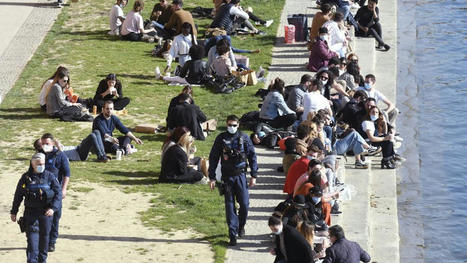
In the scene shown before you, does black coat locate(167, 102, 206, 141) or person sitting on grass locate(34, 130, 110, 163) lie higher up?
black coat locate(167, 102, 206, 141)

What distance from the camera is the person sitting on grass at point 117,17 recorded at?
32.0m

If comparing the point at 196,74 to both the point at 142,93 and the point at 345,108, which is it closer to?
the point at 142,93

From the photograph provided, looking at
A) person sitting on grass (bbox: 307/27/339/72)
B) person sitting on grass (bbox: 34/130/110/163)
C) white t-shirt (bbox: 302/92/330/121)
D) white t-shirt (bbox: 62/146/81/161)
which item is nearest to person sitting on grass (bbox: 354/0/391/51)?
person sitting on grass (bbox: 307/27/339/72)

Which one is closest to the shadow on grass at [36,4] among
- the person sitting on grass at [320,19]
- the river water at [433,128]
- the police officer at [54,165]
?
the person sitting on grass at [320,19]

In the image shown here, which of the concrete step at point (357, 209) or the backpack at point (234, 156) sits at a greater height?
the backpack at point (234, 156)

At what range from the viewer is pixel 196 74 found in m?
28.4

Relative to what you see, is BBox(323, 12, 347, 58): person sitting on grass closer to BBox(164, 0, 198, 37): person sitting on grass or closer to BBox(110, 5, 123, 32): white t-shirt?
BBox(164, 0, 198, 37): person sitting on grass

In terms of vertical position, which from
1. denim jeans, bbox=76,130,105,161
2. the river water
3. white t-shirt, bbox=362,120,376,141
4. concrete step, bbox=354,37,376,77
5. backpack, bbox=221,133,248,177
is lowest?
the river water

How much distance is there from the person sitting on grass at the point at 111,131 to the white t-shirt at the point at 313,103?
3.23 metres

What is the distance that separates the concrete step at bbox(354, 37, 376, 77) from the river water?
1100 mm

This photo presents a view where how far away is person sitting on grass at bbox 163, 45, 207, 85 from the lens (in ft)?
92.7

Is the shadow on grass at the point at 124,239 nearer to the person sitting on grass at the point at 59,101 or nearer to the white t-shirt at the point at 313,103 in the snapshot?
the white t-shirt at the point at 313,103

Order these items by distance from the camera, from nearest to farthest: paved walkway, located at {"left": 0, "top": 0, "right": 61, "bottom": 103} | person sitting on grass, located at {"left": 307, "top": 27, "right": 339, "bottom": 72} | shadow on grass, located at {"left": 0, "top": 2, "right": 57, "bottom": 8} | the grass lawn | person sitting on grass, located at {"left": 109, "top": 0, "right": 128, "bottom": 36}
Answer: the grass lawn, person sitting on grass, located at {"left": 307, "top": 27, "right": 339, "bottom": 72}, paved walkway, located at {"left": 0, "top": 0, "right": 61, "bottom": 103}, person sitting on grass, located at {"left": 109, "top": 0, "right": 128, "bottom": 36}, shadow on grass, located at {"left": 0, "top": 2, "right": 57, "bottom": 8}

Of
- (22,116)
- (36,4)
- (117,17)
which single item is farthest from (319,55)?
(36,4)
